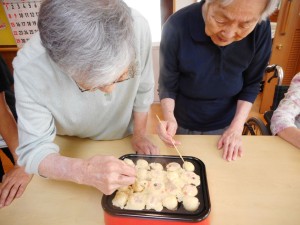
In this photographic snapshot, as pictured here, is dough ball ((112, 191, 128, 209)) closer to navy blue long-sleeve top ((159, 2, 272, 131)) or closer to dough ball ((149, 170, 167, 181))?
dough ball ((149, 170, 167, 181))

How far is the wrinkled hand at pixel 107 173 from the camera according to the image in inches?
26.6

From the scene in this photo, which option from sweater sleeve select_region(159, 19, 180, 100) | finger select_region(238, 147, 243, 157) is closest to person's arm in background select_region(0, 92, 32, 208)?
sweater sleeve select_region(159, 19, 180, 100)

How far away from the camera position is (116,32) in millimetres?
542

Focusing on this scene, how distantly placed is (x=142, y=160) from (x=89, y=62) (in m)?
0.47

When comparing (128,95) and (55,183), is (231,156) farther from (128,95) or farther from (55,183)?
(55,183)

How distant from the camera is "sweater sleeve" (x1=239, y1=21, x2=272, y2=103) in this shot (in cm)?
108

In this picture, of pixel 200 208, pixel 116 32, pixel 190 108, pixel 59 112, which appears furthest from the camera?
pixel 190 108

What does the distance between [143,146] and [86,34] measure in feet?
2.03

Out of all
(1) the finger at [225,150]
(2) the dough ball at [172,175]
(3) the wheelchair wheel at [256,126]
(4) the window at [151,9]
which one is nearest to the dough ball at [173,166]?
(2) the dough ball at [172,175]

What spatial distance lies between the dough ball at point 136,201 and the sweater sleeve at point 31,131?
0.31m

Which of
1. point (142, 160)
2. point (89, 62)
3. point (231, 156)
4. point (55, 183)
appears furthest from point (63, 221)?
point (231, 156)

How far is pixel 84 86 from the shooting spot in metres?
0.66

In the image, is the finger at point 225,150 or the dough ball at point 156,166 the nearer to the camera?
the dough ball at point 156,166

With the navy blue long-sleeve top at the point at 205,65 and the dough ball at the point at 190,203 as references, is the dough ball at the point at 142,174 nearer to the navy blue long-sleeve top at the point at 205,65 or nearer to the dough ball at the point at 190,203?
the dough ball at the point at 190,203
